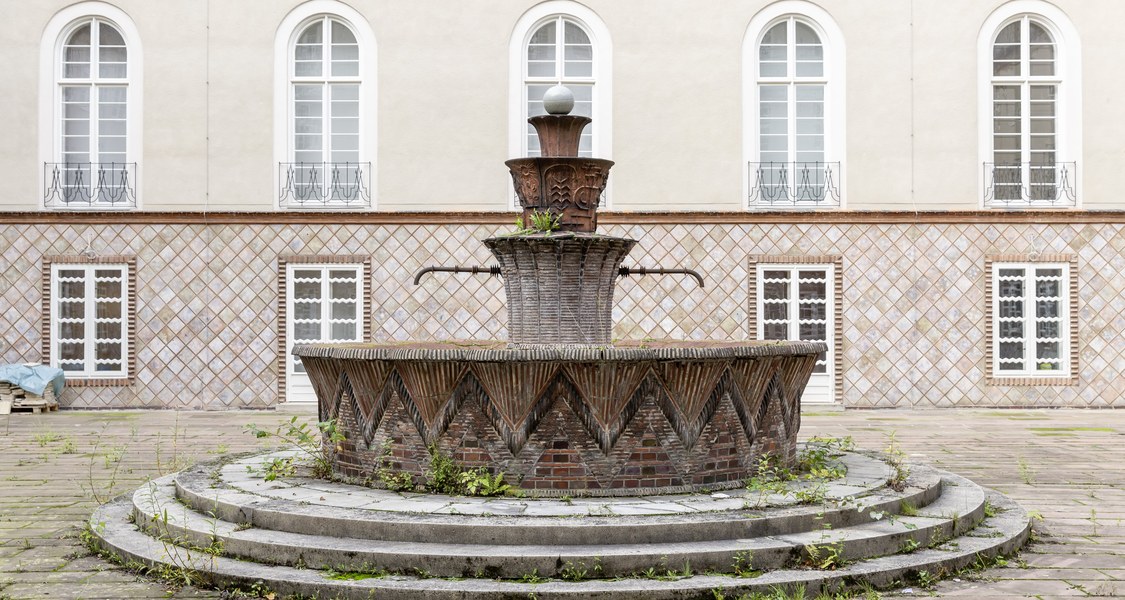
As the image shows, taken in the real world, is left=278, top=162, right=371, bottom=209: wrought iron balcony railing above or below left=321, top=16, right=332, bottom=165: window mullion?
below

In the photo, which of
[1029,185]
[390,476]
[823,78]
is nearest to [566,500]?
[390,476]

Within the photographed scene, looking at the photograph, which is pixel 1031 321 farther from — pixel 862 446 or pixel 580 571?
pixel 580 571

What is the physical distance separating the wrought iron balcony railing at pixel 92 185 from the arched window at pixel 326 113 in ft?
7.97

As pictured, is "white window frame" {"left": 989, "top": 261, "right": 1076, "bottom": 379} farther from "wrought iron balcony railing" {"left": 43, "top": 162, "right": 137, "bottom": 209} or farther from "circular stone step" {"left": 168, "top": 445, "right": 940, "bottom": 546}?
"wrought iron balcony railing" {"left": 43, "top": 162, "right": 137, "bottom": 209}

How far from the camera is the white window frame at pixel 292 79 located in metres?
17.3

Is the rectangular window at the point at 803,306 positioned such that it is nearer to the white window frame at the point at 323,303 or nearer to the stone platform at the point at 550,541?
the white window frame at the point at 323,303

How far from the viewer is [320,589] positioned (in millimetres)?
5133

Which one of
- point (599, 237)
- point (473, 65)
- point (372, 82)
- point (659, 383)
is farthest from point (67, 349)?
point (659, 383)

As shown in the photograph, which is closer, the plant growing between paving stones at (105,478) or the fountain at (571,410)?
the fountain at (571,410)

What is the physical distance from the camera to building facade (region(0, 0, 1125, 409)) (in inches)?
673

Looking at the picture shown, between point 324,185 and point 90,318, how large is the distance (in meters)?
4.13

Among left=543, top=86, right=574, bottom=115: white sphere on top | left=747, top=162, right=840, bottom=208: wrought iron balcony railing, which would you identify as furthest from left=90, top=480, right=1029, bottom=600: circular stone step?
left=747, top=162, right=840, bottom=208: wrought iron balcony railing

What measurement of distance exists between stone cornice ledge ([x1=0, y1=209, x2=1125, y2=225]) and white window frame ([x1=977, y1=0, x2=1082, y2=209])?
0.65 meters

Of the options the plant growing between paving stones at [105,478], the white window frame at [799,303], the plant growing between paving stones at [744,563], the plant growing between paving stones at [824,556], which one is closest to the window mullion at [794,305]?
the white window frame at [799,303]
